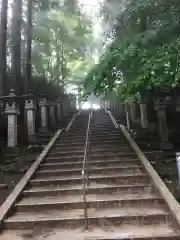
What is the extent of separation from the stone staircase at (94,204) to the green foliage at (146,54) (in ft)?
7.18

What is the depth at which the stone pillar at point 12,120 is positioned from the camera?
37.3 feet

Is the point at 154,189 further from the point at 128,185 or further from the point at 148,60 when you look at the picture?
the point at 148,60

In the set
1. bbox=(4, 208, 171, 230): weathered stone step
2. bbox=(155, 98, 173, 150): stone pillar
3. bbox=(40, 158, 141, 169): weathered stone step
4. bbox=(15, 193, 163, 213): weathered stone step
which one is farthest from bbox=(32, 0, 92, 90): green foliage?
bbox=(4, 208, 171, 230): weathered stone step

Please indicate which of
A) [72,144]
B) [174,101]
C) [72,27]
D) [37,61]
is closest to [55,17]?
[72,27]

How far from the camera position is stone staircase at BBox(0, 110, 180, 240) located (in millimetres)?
5488

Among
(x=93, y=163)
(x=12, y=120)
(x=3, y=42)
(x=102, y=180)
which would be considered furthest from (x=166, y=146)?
(x=3, y=42)

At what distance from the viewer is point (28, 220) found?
589 centimetres

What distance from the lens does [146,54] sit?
7.42 metres

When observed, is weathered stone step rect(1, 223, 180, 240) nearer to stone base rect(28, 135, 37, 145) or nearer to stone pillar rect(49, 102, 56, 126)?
stone base rect(28, 135, 37, 145)

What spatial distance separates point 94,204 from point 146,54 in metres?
3.50

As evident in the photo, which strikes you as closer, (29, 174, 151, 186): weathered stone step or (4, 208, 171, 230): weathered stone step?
(4, 208, 171, 230): weathered stone step

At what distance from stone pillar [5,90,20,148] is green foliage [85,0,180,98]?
3.98 meters

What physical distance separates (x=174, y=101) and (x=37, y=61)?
12097 mm

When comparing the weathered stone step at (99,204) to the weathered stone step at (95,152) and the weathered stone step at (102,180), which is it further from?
the weathered stone step at (95,152)
